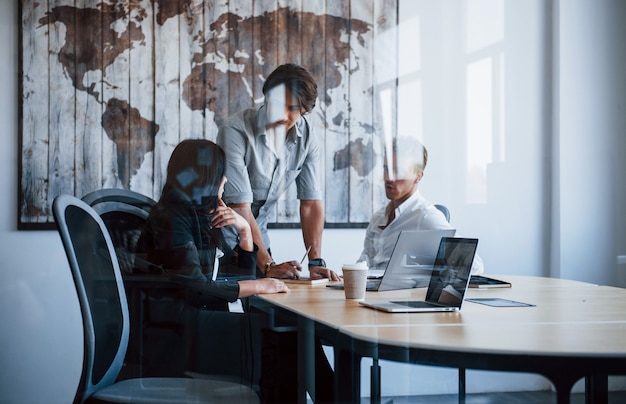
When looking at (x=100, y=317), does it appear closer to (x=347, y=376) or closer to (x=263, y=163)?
(x=347, y=376)

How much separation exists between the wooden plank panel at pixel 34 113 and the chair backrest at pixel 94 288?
60 cm

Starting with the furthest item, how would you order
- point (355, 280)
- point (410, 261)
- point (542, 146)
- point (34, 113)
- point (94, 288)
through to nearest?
point (542, 146) < point (34, 113) < point (410, 261) < point (355, 280) < point (94, 288)

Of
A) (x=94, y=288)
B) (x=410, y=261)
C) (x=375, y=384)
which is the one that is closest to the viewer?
(x=94, y=288)

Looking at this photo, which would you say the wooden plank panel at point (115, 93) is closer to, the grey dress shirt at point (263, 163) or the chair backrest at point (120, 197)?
the chair backrest at point (120, 197)

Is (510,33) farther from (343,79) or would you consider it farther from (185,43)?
(185,43)

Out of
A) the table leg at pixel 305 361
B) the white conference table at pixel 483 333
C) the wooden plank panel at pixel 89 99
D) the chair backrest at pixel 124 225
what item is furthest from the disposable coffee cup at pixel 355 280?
the wooden plank panel at pixel 89 99

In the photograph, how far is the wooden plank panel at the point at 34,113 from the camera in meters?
2.19

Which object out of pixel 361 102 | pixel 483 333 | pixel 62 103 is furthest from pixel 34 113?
pixel 483 333

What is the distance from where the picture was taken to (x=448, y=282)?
163 centimetres

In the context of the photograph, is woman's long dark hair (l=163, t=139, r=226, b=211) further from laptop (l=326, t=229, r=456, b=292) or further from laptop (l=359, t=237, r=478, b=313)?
laptop (l=359, t=237, r=478, b=313)

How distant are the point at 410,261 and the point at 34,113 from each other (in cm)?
129

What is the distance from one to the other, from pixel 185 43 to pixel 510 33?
4.11 feet

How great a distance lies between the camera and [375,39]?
2.54 metres

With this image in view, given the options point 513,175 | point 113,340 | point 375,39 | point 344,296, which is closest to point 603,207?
point 513,175
